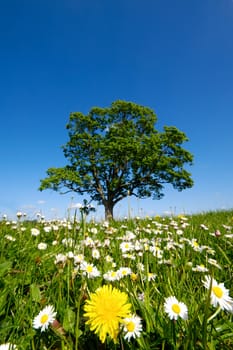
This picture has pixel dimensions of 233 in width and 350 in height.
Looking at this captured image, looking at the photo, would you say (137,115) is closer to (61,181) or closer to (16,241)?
(61,181)

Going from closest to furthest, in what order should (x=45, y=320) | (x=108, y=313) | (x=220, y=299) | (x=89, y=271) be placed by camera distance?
(x=108, y=313), (x=220, y=299), (x=45, y=320), (x=89, y=271)

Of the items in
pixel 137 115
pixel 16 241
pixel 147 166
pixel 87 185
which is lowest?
pixel 16 241

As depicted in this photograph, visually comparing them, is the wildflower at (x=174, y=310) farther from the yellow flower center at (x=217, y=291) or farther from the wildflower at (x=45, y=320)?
the wildflower at (x=45, y=320)

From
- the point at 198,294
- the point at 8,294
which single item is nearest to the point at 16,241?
the point at 8,294

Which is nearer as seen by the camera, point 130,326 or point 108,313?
point 108,313

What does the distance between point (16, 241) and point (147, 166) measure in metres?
21.9

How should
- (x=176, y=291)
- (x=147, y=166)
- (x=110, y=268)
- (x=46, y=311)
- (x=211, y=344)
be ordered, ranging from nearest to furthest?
(x=211, y=344) → (x=46, y=311) → (x=176, y=291) → (x=110, y=268) → (x=147, y=166)

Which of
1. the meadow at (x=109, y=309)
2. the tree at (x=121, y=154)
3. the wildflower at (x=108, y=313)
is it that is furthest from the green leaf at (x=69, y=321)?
the tree at (x=121, y=154)

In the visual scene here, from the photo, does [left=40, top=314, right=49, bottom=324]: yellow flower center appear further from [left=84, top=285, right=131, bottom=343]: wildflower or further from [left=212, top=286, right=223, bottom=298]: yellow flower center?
[left=212, top=286, right=223, bottom=298]: yellow flower center

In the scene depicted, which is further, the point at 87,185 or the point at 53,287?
the point at 87,185

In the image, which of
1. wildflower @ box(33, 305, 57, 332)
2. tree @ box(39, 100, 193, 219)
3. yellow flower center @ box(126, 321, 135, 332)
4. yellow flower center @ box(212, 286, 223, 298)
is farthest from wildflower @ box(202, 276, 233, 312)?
tree @ box(39, 100, 193, 219)

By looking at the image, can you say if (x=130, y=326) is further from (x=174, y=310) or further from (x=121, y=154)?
(x=121, y=154)

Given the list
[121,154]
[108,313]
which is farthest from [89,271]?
[121,154]

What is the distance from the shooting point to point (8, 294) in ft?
5.61
